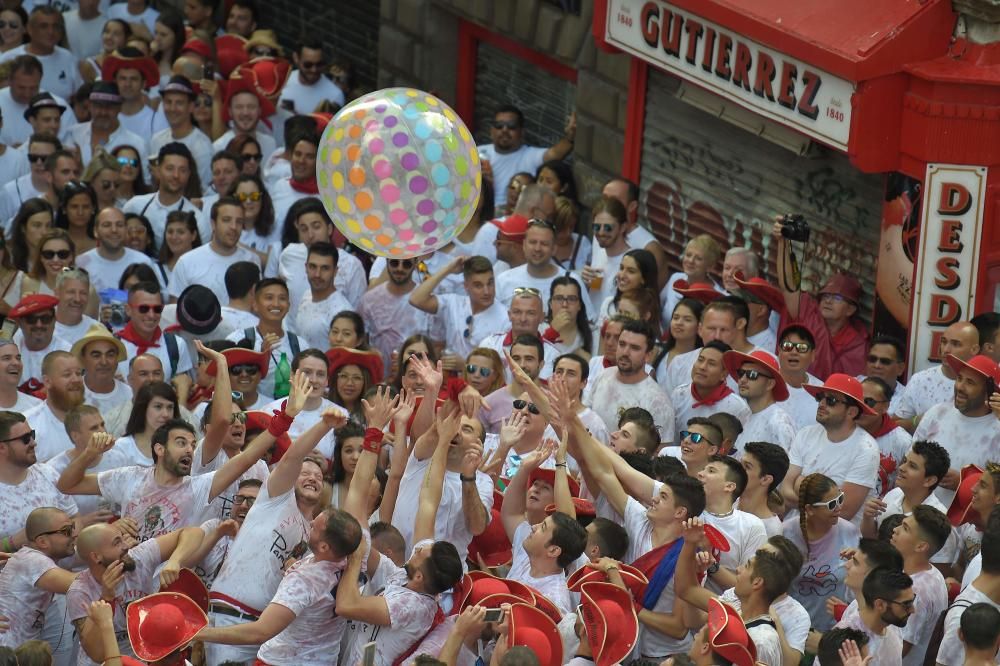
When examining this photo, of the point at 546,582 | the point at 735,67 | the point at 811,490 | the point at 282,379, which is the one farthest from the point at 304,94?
the point at 546,582

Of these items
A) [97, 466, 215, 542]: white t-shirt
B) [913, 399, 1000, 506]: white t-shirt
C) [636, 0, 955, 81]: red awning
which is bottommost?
[913, 399, 1000, 506]: white t-shirt

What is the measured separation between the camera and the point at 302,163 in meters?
13.6

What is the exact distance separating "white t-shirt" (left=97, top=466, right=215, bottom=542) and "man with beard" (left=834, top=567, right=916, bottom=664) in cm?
312

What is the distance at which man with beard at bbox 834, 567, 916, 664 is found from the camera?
7.70 metres

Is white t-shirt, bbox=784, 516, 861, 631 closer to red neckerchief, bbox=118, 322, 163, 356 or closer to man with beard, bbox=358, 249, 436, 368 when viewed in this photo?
man with beard, bbox=358, 249, 436, 368

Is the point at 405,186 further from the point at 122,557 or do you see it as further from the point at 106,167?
the point at 106,167

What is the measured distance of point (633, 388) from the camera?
34.2 ft

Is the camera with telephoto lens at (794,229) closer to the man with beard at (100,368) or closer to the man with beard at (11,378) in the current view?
the man with beard at (100,368)

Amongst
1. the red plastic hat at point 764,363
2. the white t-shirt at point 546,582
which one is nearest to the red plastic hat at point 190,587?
the white t-shirt at point 546,582

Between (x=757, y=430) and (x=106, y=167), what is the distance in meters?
5.75

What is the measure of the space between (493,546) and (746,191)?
4664 millimetres

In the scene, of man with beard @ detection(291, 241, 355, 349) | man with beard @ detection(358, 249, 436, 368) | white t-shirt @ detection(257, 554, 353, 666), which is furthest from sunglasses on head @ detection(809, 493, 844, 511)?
man with beard @ detection(291, 241, 355, 349)

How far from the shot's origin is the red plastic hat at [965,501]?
29.3 feet

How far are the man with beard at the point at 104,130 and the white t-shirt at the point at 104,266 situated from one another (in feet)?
7.79
